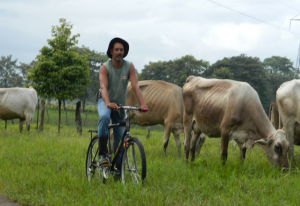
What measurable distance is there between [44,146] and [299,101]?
677 cm

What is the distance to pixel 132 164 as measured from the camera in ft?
17.1

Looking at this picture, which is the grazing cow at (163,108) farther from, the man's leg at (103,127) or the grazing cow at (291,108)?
the man's leg at (103,127)

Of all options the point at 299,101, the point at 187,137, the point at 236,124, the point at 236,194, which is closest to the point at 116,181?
the point at 236,194

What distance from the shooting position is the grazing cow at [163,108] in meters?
10.6

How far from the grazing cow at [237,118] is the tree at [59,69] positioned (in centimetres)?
1014

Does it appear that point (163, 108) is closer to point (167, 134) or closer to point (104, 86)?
point (167, 134)

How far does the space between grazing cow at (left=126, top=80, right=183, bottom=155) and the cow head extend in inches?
146

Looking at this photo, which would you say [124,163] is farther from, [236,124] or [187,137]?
[187,137]

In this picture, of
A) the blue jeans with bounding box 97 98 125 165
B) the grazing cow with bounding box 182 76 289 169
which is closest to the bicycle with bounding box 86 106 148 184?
the blue jeans with bounding box 97 98 125 165

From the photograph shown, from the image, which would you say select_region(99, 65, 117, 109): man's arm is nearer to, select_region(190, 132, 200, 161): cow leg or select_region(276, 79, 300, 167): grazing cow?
select_region(190, 132, 200, 161): cow leg

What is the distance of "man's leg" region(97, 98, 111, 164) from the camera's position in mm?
5430

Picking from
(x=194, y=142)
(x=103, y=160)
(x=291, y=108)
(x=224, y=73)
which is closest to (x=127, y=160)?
(x=103, y=160)

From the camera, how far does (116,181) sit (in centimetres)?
569

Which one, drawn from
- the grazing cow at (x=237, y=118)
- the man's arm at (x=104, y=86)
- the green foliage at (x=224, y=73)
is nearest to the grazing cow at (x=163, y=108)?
the grazing cow at (x=237, y=118)
